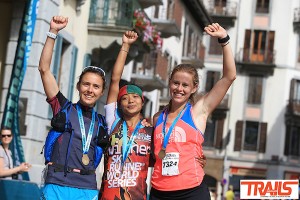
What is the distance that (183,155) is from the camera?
630 cm

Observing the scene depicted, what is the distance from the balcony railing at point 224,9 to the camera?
56.6 m

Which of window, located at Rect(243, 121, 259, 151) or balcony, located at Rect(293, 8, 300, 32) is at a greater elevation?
balcony, located at Rect(293, 8, 300, 32)

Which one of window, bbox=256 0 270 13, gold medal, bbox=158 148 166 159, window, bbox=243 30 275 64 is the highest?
window, bbox=256 0 270 13

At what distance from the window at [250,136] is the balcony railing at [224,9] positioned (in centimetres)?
815

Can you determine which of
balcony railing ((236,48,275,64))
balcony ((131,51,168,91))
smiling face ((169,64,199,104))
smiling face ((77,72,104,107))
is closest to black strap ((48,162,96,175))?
smiling face ((77,72,104,107))

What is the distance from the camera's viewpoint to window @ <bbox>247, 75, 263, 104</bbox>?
5512cm

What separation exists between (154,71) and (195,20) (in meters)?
14.1

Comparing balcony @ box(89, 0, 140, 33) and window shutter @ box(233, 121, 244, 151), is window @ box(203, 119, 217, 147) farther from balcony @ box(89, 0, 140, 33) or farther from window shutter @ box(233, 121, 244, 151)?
balcony @ box(89, 0, 140, 33)

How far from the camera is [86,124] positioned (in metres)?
6.39

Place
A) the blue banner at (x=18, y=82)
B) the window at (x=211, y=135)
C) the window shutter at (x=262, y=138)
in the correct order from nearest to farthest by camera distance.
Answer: the blue banner at (x=18, y=82) < the window shutter at (x=262, y=138) < the window at (x=211, y=135)

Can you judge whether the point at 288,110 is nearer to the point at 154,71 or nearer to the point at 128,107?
the point at 154,71

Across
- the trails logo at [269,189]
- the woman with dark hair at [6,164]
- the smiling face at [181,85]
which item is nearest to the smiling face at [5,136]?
the woman with dark hair at [6,164]

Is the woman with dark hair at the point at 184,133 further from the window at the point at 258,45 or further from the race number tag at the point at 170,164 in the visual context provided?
the window at the point at 258,45

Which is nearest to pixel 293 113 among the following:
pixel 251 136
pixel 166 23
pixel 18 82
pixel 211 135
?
pixel 251 136
